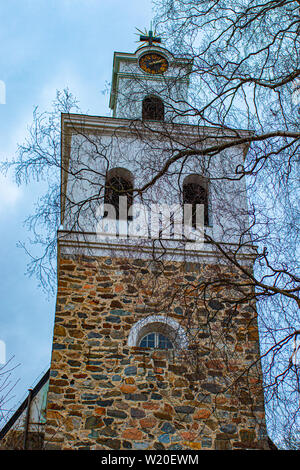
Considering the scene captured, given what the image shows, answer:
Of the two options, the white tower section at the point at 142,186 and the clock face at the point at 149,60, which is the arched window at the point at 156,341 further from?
the clock face at the point at 149,60

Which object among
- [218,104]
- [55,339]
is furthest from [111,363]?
[218,104]

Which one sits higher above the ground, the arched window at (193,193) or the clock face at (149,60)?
the clock face at (149,60)

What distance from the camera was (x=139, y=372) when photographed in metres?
8.59

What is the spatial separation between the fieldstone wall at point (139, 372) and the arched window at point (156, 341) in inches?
15.3

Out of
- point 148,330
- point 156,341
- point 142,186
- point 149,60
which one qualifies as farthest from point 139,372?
point 149,60

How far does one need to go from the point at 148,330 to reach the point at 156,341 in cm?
23

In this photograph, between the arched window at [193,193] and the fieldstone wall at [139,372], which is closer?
the fieldstone wall at [139,372]

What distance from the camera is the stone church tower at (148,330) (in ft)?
26.0

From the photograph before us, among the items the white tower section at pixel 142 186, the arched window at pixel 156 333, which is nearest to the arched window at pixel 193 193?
the white tower section at pixel 142 186

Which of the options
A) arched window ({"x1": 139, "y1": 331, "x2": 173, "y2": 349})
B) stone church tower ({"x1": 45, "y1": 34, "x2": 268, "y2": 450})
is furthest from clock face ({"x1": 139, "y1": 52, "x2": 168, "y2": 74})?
arched window ({"x1": 139, "y1": 331, "x2": 173, "y2": 349})

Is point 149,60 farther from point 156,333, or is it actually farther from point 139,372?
point 139,372

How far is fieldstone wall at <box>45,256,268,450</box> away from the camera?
806cm

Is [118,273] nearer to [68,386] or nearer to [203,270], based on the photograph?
[203,270]
